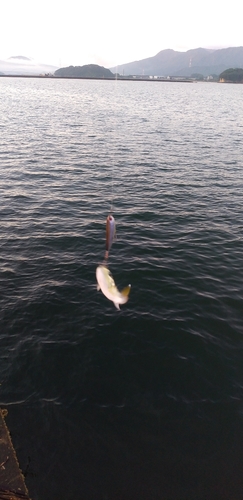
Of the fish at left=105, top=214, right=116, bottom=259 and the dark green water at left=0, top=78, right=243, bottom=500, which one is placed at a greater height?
the fish at left=105, top=214, right=116, bottom=259

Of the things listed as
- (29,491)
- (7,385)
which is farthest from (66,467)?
(7,385)

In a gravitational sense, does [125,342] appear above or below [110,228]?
below

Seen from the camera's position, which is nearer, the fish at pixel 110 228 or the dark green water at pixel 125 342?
the fish at pixel 110 228

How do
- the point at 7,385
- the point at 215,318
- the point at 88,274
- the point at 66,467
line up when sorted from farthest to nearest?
the point at 88,274 < the point at 215,318 < the point at 7,385 < the point at 66,467

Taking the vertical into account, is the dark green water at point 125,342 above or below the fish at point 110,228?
below

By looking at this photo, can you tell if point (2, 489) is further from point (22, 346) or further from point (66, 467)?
point (22, 346)

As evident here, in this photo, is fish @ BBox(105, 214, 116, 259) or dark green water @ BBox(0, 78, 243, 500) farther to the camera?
dark green water @ BBox(0, 78, 243, 500)

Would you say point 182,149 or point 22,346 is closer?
point 22,346

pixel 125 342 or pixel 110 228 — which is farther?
pixel 125 342
